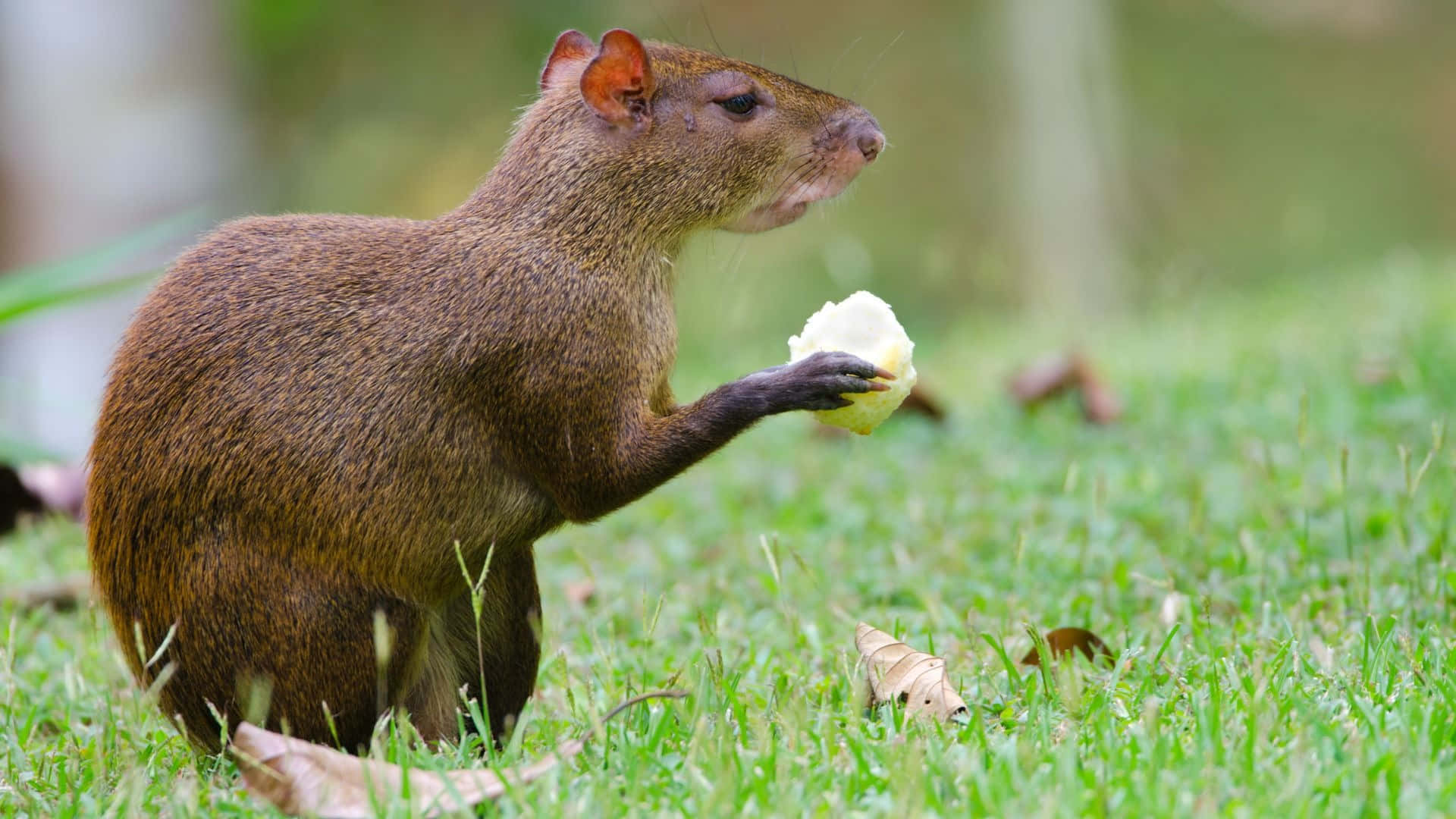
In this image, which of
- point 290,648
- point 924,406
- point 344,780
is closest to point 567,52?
point 290,648

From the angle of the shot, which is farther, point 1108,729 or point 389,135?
point 389,135

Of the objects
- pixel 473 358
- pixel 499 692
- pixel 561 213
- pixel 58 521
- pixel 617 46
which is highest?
pixel 617 46

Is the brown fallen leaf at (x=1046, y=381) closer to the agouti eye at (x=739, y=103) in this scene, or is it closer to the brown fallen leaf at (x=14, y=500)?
the agouti eye at (x=739, y=103)

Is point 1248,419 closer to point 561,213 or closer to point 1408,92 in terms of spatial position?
point 561,213

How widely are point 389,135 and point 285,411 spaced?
1272cm

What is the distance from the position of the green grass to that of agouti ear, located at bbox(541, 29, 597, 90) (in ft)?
3.55

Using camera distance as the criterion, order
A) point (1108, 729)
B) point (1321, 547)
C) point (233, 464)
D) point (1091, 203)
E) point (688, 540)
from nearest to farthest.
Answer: point (1108, 729) < point (233, 464) < point (1321, 547) < point (688, 540) < point (1091, 203)

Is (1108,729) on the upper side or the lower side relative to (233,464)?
lower

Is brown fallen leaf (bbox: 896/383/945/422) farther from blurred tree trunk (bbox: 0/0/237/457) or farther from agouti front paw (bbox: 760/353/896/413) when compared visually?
blurred tree trunk (bbox: 0/0/237/457)

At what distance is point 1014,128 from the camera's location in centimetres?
1214

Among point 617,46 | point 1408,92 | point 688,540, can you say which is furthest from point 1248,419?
point 1408,92

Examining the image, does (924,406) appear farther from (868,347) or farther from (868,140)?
(868,347)

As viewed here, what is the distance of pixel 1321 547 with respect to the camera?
3.83 m

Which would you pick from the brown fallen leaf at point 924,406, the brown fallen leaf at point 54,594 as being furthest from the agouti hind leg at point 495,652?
the brown fallen leaf at point 924,406
